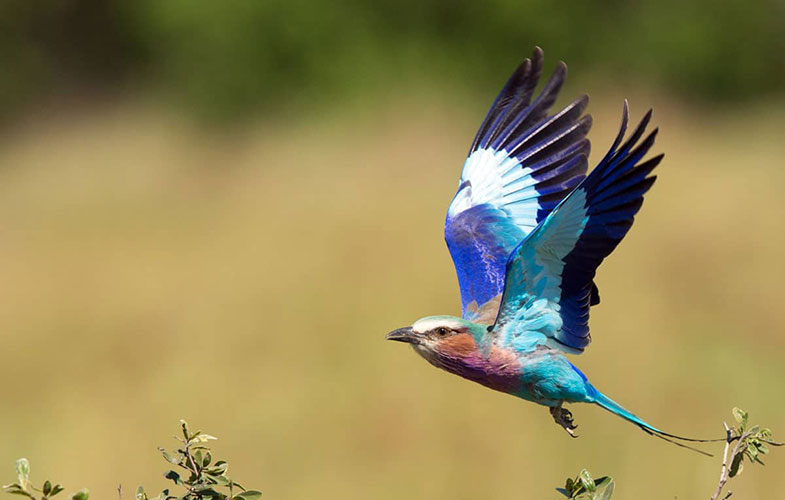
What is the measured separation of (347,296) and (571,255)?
4.55 metres

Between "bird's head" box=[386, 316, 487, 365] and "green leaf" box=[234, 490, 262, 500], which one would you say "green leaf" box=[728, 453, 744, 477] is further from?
"green leaf" box=[234, 490, 262, 500]

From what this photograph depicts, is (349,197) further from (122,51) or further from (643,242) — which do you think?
(122,51)

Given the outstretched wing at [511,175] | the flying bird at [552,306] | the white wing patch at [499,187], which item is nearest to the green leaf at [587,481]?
the flying bird at [552,306]

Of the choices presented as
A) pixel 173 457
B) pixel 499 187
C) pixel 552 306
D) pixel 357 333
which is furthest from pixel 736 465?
pixel 357 333

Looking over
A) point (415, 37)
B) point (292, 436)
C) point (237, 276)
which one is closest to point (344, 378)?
point (292, 436)

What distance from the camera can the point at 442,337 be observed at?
3447 millimetres

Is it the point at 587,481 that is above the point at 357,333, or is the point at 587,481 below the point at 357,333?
below

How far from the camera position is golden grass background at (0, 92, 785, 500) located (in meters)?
6.36

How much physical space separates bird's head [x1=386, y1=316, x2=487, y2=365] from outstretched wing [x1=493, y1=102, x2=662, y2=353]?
10 cm

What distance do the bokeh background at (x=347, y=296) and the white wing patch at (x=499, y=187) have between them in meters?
1.95

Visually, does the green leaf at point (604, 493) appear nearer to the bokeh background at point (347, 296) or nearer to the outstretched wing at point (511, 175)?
the outstretched wing at point (511, 175)

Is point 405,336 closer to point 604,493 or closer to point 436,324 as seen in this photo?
point 436,324

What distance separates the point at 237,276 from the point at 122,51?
12.1 meters

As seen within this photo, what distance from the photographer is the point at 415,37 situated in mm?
16047
